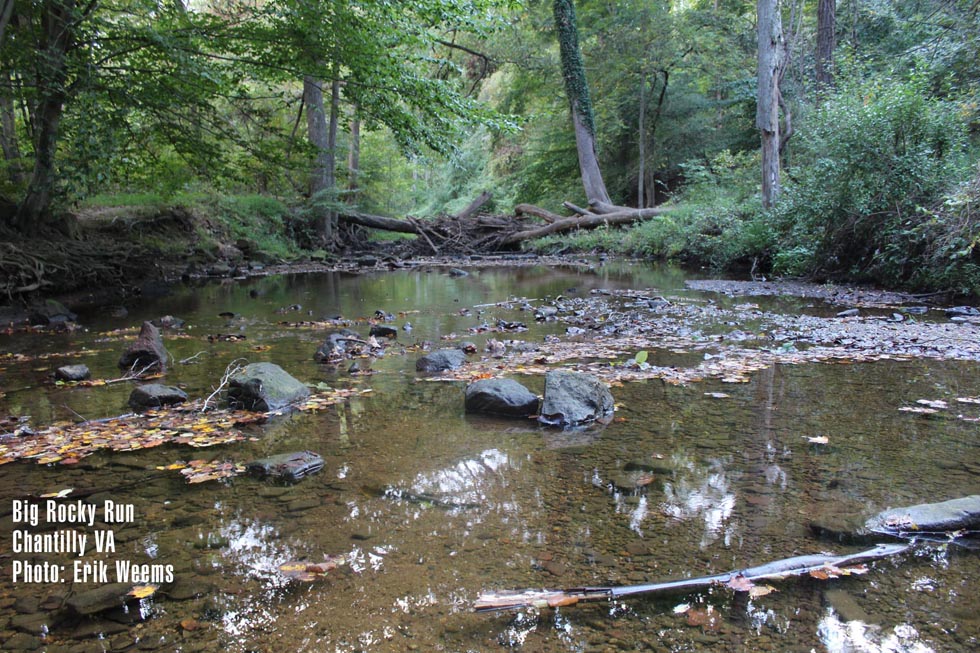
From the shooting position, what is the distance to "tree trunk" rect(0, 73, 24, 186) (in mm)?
7648

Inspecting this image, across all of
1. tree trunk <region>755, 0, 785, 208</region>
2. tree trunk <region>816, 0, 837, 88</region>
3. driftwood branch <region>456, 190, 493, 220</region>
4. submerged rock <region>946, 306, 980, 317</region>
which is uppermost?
tree trunk <region>816, 0, 837, 88</region>

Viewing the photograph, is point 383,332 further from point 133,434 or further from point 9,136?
point 9,136

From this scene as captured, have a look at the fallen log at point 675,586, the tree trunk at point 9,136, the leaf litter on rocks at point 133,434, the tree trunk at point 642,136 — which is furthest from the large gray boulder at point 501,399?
the tree trunk at point 642,136

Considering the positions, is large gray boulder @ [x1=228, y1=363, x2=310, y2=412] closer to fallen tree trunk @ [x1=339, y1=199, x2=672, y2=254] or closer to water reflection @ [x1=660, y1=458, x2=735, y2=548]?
water reflection @ [x1=660, y1=458, x2=735, y2=548]

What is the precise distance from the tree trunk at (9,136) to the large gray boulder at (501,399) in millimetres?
7504

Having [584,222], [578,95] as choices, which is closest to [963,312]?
[584,222]

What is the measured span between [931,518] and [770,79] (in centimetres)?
1196

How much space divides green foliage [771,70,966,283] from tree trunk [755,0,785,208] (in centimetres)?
195

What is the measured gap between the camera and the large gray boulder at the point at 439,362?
194 inches

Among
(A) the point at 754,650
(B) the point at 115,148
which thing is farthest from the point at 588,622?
(B) the point at 115,148

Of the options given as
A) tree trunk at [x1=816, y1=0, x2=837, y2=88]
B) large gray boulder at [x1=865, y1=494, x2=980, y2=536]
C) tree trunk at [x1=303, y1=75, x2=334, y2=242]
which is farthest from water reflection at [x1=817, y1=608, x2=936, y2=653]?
tree trunk at [x1=303, y1=75, x2=334, y2=242]

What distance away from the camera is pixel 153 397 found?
398 centimetres

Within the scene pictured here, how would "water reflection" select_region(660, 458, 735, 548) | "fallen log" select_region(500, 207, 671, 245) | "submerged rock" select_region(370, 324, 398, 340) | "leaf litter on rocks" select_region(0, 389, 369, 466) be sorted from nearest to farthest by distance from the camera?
"water reflection" select_region(660, 458, 735, 548) < "leaf litter on rocks" select_region(0, 389, 369, 466) < "submerged rock" select_region(370, 324, 398, 340) < "fallen log" select_region(500, 207, 671, 245)

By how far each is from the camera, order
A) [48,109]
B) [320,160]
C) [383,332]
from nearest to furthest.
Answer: [383,332], [48,109], [320,160]
